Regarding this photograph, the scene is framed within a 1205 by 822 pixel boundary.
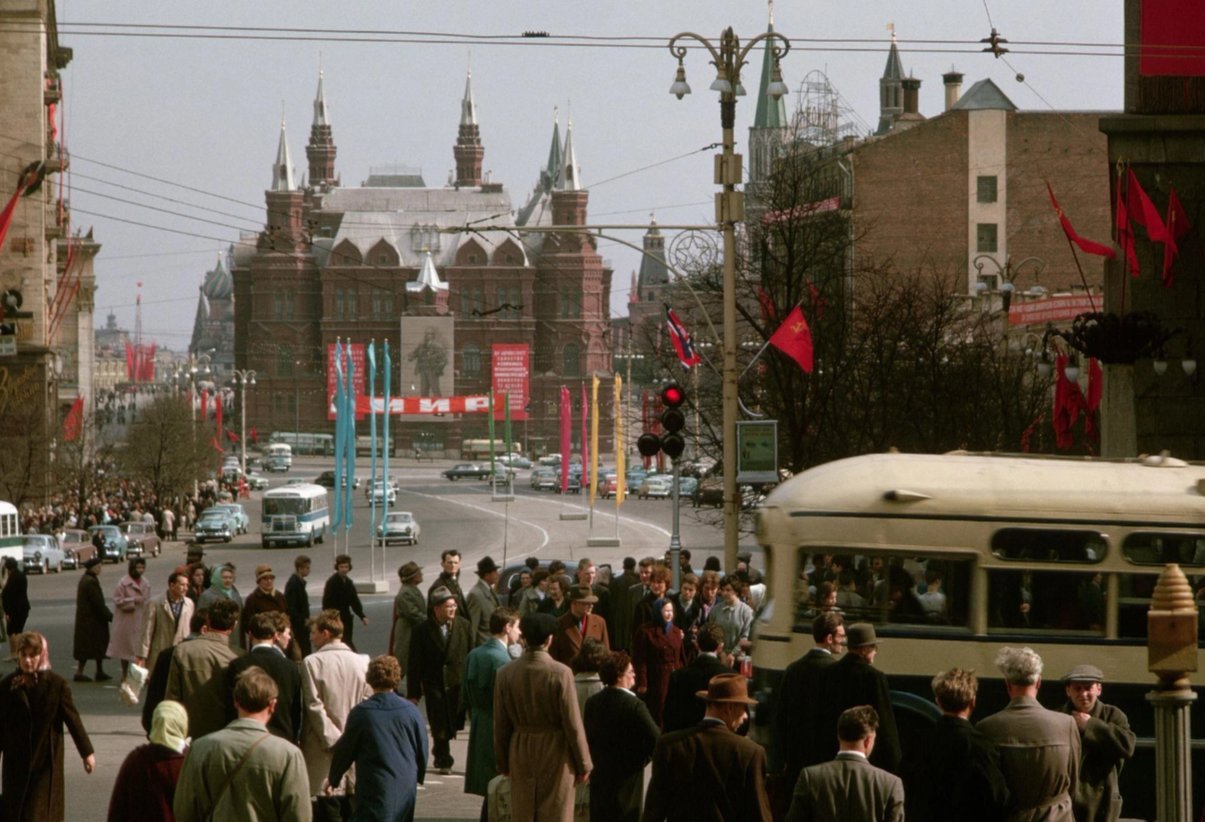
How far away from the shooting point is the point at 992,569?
13477mm

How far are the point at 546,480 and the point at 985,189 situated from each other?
43460 mm

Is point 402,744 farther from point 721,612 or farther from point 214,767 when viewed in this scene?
point 721,612

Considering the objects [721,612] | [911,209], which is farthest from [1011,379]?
[911,209]

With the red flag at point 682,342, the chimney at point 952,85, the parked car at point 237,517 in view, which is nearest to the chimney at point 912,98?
the chimney at point 952,85

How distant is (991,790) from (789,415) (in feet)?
66.9

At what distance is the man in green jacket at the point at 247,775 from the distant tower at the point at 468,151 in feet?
578

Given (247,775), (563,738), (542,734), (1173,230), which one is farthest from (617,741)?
(1173,230)

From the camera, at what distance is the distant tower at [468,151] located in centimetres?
18412

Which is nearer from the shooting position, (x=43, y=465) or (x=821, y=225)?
(x=821, y=225)

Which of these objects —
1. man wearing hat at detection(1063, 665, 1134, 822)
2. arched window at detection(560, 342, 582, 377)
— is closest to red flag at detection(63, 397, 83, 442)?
man wearing hat at detection(1063, 665, 1134, 822)

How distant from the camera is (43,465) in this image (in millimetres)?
64438

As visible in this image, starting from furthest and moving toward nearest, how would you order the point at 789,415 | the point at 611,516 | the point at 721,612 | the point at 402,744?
the point at 611,516 < the point at 789,415 < the point at 721,612 < the point at 402,744

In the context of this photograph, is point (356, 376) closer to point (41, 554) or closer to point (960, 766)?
point (41, 554)

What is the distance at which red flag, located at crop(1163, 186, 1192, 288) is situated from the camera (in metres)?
23.6
